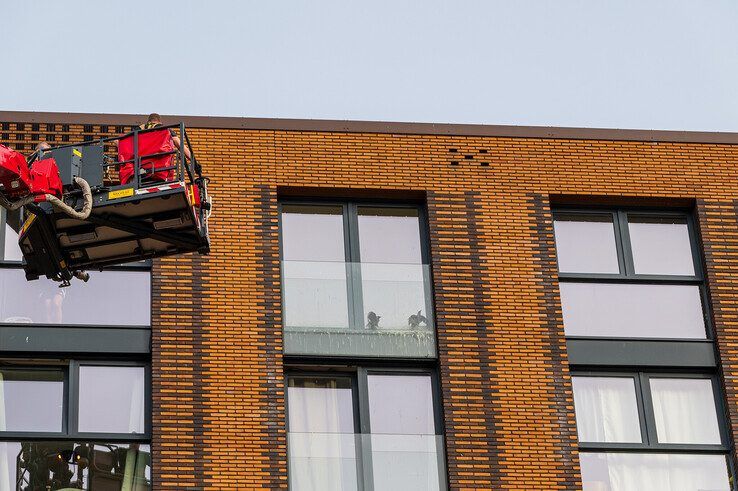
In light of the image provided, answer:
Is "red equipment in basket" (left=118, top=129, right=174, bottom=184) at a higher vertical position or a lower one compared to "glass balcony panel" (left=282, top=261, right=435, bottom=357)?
higher

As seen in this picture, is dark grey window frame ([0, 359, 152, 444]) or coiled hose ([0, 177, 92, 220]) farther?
dark grey window frame ([0, 359, 152, 444])

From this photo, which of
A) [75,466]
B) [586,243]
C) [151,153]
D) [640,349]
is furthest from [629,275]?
[75,466]

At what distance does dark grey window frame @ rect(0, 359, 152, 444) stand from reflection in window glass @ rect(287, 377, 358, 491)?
2.11 meters

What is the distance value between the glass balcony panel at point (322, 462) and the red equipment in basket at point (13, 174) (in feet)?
20.3

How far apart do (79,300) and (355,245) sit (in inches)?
172

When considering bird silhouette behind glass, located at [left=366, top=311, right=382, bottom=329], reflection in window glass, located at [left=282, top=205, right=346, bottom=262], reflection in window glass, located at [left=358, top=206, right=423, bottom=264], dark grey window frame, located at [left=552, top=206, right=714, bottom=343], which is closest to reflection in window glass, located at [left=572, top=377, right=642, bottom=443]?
dark grey window frame, located at [left=552, top=206, right=714, bottom=343]

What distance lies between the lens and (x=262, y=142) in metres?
25.9

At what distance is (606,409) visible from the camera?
24.8 metres

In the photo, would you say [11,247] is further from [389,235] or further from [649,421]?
[649,421]

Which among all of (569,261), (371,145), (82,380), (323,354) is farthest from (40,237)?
(569,261)

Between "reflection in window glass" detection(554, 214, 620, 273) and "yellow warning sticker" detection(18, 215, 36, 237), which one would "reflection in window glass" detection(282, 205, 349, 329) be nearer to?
"reflection in window glass" detection(554, 214, 620, 273)

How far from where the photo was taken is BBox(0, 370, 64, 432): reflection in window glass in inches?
919

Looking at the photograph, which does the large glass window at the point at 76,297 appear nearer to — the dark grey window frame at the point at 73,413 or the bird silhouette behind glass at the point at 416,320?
Result: the dark grey window frame at the point at 73,413

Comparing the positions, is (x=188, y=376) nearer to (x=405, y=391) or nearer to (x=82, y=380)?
(x=82, y=380)
